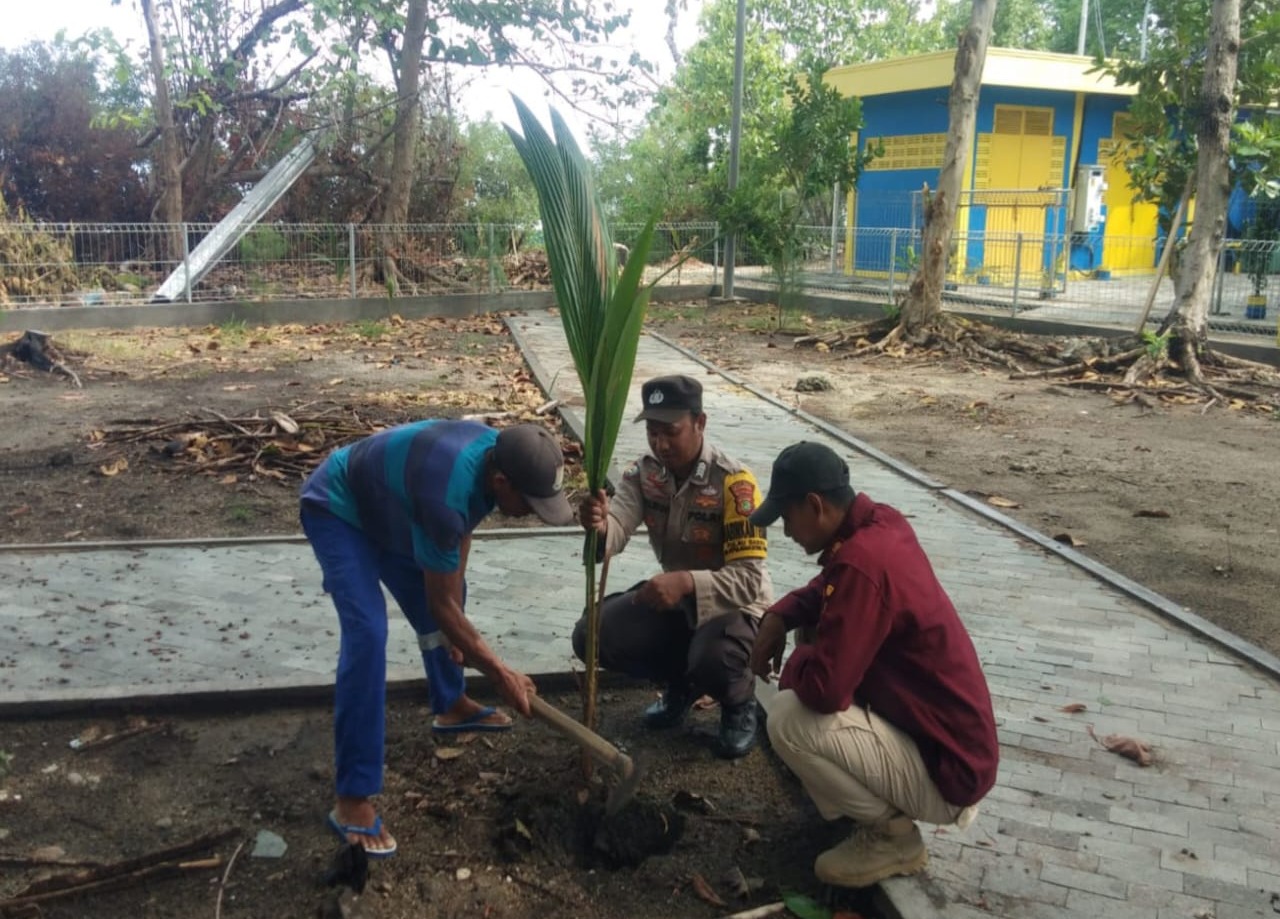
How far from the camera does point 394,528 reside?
3.39 m

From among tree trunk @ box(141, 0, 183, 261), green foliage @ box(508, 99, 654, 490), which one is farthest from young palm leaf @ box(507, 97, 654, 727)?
tree trunk @ box(141, 0, 183, 261)

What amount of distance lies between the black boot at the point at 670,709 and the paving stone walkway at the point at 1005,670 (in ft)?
1.57

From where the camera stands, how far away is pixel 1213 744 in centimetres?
401

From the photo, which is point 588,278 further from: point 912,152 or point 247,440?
point 912,152

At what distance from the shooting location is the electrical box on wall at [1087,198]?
2120cm

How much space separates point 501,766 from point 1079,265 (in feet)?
69.6

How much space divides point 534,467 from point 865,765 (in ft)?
3.97

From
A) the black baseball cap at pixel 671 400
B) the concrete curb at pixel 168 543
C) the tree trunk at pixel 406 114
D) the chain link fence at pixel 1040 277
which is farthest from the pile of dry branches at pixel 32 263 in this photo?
the black baseball cap at pixel 671 400

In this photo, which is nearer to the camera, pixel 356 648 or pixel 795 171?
pixel 356 648

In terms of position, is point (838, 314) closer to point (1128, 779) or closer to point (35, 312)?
point (35, 312)

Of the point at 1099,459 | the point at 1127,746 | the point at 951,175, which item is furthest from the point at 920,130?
the point at 1127,746

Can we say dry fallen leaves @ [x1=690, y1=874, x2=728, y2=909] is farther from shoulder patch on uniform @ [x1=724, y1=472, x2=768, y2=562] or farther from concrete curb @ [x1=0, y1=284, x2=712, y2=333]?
concrete curb @ [x1=0, y1=284, x2=712, y2=333]

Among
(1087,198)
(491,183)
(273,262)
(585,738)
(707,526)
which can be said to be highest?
(491,183)

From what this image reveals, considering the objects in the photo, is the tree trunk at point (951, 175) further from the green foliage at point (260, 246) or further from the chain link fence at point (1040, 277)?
the green foliage at point (260, 246)
